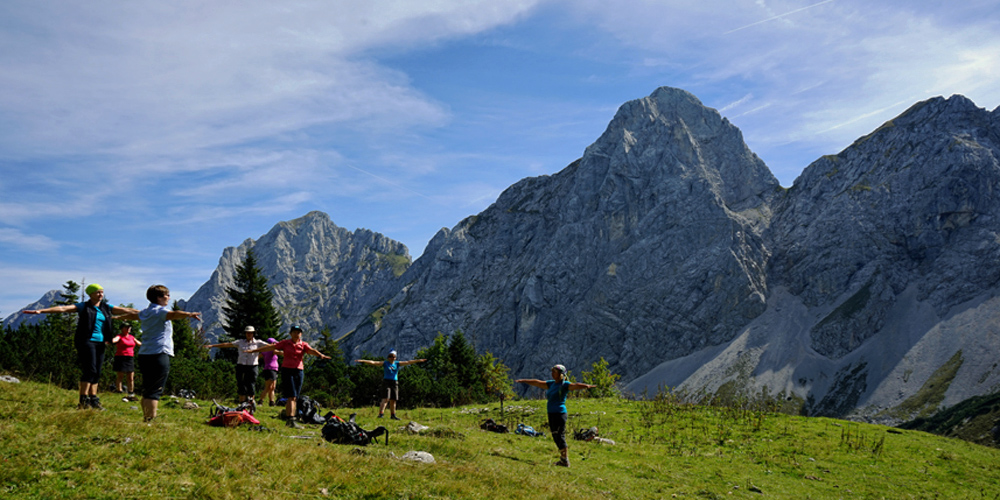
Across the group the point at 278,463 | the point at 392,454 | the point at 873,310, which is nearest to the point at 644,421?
the point at 392,454

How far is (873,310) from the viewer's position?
167750mm

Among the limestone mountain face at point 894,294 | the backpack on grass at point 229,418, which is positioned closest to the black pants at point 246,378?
the backpack on grass at point 229,418

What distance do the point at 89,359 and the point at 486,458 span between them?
33.1 feet

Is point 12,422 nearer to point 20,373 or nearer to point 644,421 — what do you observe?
point 20,373

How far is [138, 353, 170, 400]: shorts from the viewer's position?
11.5 metres

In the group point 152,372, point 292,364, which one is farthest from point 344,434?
point 152,372

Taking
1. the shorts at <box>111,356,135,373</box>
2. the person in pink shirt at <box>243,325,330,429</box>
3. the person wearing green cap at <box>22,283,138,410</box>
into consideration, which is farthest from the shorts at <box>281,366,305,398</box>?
the shorts at <box>111,356,135,373</box>

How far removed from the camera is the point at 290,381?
16.2 m

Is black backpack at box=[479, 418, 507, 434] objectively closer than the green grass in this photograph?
No

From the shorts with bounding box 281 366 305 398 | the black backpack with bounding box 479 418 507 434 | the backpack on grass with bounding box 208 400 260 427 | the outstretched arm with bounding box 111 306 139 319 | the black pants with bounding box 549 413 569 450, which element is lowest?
the black backpack with bounding box 479 418 507 434

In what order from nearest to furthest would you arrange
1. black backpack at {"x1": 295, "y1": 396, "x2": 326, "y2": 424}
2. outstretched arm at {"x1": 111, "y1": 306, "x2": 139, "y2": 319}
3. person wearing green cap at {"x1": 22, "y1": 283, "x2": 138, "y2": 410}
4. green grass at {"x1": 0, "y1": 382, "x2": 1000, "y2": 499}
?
green grass at {"x1": 0, "y1": 382, "x2": 1000, "y2": 499} → outstretched arm at {"x1": 111, "y1": 306, "x2": 139, "y2": 319} → person wearing green cap at {"x1": 22, "y1": 283, "x2": 138, "y2": 410} → black backpack at {"x1": 295, "y1": 396, "x2": 326, "y2": 424}

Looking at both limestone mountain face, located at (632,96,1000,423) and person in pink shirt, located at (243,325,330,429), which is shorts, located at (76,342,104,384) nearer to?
person in pink shirt, located at (243,325,330,429)

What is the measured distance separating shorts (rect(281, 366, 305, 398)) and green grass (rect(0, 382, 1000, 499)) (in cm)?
128

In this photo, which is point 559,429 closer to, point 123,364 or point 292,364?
point 292,364
